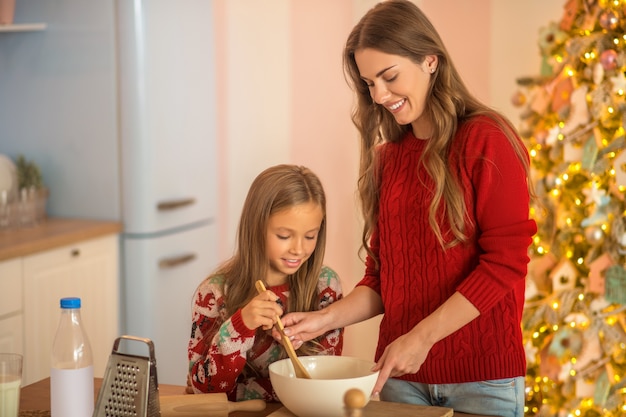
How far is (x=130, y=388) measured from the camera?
138cm

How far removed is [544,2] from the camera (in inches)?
137

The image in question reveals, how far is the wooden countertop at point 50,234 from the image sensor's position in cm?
278

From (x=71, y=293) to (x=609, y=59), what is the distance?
6.36 feet

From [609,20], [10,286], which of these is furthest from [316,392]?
[609,20]

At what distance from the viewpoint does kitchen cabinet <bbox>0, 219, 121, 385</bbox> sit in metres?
2.78

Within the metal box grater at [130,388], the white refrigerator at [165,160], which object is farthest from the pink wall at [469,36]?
the metal box grater at [130,388]

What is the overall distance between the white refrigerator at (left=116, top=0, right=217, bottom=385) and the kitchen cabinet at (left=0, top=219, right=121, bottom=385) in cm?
10

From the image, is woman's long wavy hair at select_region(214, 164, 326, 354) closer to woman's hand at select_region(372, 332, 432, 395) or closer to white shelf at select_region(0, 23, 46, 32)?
woman's hand at select_region(372, 332, 432, 395)

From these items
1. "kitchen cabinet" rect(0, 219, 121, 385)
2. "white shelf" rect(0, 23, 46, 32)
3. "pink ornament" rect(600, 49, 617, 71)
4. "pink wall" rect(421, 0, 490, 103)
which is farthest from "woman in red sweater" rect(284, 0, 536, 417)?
"pink wall" rect(421, 0, 490, 103)

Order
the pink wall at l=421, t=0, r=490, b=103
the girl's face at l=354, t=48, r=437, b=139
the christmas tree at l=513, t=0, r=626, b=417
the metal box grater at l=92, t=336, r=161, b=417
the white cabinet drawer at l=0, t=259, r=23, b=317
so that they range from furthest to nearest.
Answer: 1. the pink wall at l=421, t=0, r=490, b=103
2. the christmas tree at l=513, t=0, r=626, b=417
3. the white cabinet drawer at l=0, t=259, r=23, b=317
4. the girl's face at l=354, t=48, r=437, b=139
5. the metal box grater at l=92, t=336, r=161, b=417

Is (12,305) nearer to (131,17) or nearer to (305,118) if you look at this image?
(131,17)

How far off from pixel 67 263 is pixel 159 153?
20.9 inches

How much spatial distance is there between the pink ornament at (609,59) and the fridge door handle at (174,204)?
5.19 feet

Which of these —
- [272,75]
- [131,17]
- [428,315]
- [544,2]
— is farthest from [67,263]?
[544,2]
